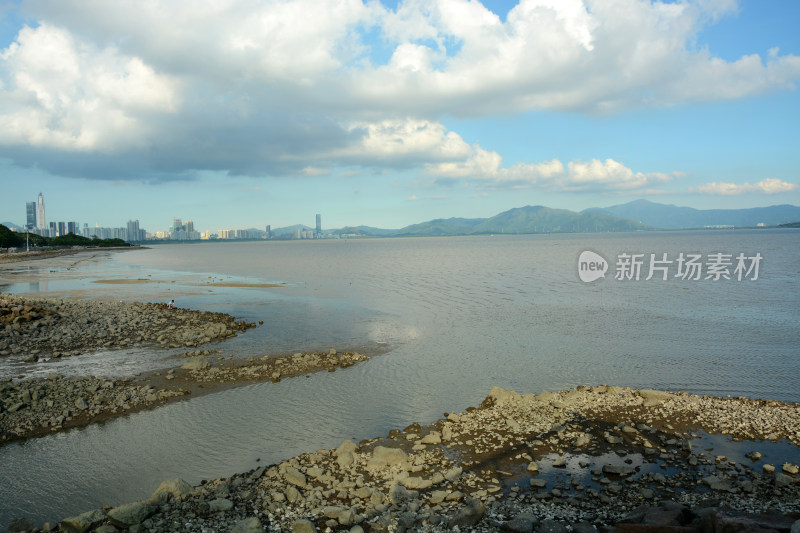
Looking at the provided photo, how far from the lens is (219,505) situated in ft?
30.9

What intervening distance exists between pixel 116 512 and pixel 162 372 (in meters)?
11.5

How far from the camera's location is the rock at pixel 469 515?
8758 millimetres

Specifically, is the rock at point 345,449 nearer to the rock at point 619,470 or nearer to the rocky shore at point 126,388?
the rock at point 619,470

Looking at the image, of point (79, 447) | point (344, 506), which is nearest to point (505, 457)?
point (344, 506)

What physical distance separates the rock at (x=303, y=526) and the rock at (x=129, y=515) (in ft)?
9.25

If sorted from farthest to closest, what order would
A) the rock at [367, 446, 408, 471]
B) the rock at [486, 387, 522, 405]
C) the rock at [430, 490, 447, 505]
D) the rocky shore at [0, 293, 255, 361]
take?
1. the rocky shore at [0, 293, 255, 361]
2. the rock at [486, 387, 522, 405]
3. the rock at [367, 446, 408, 471]
4. the rock at [430, 490, 447, 505]

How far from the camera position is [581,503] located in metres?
9.58

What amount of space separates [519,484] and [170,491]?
24.1 ft

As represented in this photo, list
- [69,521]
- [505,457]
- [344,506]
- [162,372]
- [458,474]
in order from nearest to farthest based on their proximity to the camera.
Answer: [69,521] < [344,506] < [458,474] < [505,457] < [162,372]

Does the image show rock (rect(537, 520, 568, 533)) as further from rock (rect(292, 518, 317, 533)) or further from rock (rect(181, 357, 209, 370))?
rock (rect(181, 357, 209, 370))

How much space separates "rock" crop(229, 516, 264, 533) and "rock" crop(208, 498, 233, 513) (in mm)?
694

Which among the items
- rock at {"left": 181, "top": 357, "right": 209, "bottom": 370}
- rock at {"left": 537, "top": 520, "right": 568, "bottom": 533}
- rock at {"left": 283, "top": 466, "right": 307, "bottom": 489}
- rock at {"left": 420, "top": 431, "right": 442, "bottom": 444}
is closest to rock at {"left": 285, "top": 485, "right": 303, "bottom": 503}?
rock at {"left": 283, "top": 466, "right": 307, "bottom": 489}

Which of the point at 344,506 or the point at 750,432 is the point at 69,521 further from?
the point at 750,432

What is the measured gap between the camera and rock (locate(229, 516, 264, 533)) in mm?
8406
